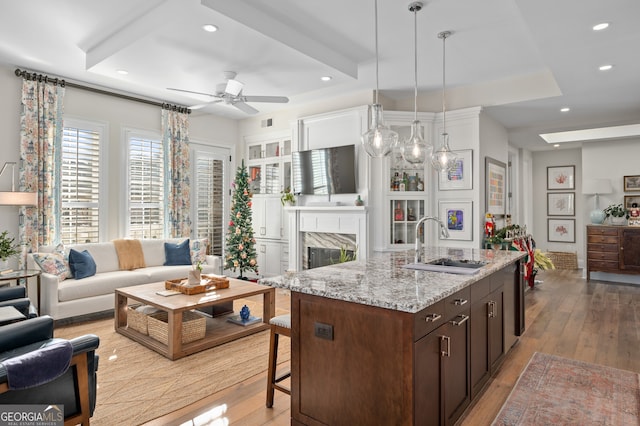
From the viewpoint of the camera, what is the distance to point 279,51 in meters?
3.94

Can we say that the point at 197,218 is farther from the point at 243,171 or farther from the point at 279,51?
the point at 279,51

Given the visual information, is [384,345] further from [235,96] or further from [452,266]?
[235,96]

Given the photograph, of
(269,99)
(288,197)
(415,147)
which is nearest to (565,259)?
(288,197)

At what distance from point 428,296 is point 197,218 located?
567 centimetres

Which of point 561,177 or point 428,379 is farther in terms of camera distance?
point 561,177

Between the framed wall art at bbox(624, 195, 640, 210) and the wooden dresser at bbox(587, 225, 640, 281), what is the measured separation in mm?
522

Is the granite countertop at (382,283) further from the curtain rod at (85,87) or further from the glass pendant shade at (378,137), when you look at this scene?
the curtain rod at (85,87)

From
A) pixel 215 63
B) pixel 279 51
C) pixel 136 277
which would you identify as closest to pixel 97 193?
pixel 136 277

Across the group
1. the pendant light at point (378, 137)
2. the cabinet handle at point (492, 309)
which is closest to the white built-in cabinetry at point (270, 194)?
the pendant light at point (378, 137)

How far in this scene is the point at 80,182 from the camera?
17.5 ft

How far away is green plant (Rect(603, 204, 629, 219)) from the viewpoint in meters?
6.82

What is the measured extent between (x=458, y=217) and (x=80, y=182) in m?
5.35

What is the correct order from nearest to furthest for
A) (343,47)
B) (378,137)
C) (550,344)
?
(378,137), (550,344), (343,47)

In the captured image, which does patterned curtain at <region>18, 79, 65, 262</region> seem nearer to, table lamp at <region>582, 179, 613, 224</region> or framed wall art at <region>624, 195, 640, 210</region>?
table lamp at <region>582, 179, 613, 224</region>
